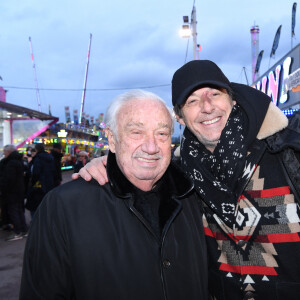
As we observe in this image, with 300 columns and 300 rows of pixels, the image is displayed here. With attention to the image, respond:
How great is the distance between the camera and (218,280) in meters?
1.83

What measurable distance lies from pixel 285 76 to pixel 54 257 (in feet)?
36.7

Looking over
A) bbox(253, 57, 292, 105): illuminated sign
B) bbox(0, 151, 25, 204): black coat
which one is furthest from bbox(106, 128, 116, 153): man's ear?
bbox(253, 57, 292, 105): illuminated sign

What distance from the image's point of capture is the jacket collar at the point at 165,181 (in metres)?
1.72

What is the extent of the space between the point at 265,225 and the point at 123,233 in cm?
83

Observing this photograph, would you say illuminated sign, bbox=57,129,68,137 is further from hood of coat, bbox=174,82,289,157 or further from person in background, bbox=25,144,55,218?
hood of coat, bbox=174,82,289,157

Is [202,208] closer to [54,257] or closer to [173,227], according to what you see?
[173,227]

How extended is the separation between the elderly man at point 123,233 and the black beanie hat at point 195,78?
23 cm

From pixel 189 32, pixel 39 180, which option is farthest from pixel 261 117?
pixel 189 32

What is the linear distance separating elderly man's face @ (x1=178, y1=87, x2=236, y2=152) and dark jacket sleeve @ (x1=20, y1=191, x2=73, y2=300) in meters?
1.09

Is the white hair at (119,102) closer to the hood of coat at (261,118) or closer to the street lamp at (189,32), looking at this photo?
the hood of coat at (261,118)

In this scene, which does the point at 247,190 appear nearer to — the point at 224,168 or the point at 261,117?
the point at 224,168

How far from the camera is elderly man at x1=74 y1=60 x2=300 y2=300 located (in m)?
1.65

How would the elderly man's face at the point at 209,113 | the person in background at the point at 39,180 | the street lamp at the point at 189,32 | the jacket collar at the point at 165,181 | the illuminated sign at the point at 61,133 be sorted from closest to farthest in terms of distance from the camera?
the jacket collar at the point at 165,181 < the elderly man's face at the point at 209,113 < the person in background at the point at 39,180 < the street lamp at the point at 189,32 < the illuminated sign at the point at 61,133

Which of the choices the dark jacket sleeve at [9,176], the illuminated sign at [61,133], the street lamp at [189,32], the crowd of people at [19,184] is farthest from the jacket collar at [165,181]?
the illuminated sign at [61,133]
